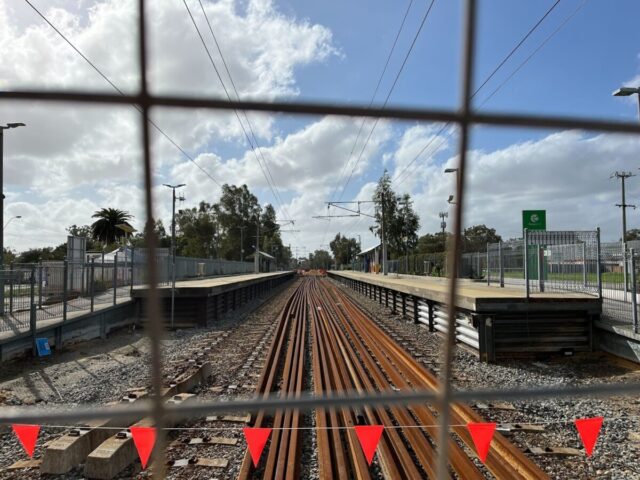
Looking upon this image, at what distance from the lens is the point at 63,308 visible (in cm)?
1131

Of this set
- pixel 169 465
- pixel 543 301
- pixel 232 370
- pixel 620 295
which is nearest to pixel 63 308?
pixel 232 370

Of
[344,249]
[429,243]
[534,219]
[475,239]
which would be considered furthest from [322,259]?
[534,219]

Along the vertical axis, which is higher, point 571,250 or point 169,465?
point 571,250

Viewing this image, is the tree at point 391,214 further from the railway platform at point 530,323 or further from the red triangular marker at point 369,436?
the red triangular marker at point 369,436

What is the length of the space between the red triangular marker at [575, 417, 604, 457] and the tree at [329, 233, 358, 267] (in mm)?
85749

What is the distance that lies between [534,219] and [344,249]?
8416 centimetres

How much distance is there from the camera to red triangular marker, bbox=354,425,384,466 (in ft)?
13.7

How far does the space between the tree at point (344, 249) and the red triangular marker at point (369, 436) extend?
86.2 metres

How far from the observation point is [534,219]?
1370 centimetres

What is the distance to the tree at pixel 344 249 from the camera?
9449 cm

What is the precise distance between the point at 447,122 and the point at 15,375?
9876 mm

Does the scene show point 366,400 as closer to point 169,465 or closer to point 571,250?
point 169,465

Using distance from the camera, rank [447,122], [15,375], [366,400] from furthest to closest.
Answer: [15,375], [447,122], [366,400]

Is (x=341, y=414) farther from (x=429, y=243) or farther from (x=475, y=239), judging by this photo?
(x=429, y=243)
